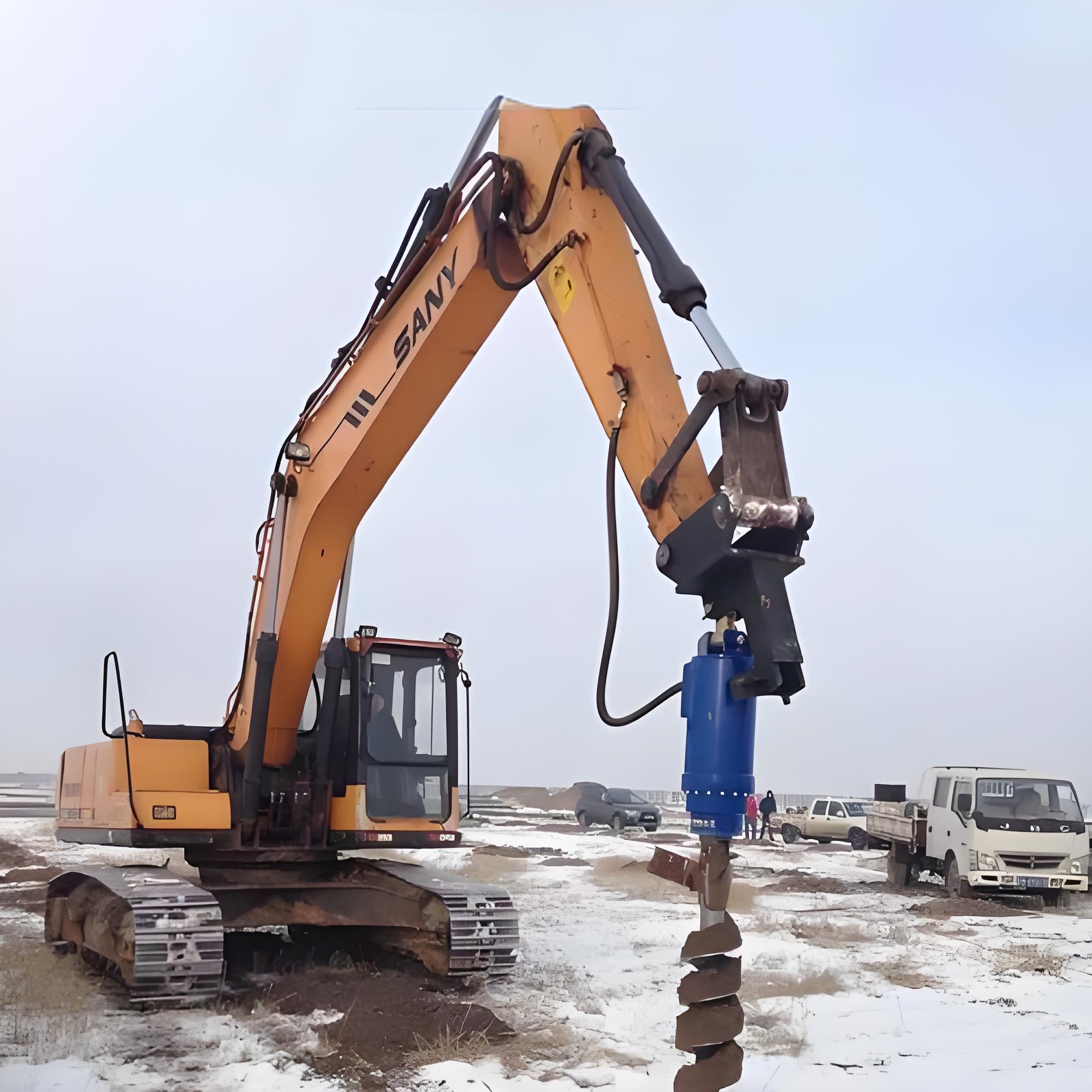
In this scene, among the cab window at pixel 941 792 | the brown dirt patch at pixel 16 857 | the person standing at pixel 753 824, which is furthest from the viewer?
the person standing at pixel 753 824

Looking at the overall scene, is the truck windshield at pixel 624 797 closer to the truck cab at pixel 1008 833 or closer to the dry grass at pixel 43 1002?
the truck cab at pixel 1008 833

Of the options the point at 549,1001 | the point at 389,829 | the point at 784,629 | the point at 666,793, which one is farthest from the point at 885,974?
the point at 666,793

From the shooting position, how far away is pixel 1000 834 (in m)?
15.1

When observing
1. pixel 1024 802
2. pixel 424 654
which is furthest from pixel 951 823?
pixel 424 654

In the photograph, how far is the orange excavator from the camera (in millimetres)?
4238

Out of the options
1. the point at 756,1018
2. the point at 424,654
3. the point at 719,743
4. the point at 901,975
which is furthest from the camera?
the point at 424,654

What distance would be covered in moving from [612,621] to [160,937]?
13.9ft

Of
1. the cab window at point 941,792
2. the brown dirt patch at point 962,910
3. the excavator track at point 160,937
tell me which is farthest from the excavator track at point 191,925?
the cab window at point 941,792

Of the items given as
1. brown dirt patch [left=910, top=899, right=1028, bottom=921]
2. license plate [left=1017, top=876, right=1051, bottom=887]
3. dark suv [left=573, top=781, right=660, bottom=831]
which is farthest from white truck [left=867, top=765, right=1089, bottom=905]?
dark suv [left=573, top=781, right=660, bottom=831]

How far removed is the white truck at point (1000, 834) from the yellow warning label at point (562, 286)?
1175cm

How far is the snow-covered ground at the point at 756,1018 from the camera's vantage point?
5.82 meters

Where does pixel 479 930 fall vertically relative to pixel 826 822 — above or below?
above

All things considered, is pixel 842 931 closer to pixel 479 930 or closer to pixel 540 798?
pixel 479 930

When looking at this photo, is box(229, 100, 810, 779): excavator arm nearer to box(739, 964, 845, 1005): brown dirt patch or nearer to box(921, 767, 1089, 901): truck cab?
box(739, 964, 845, 1005): brown dirt patch
